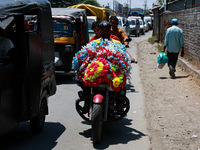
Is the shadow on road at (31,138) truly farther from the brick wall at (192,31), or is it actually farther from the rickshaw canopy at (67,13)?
the brick wall at (192,31)

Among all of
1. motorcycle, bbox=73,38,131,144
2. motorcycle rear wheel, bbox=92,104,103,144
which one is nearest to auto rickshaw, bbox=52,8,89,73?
motorcycle, bbox=73,38,131,144

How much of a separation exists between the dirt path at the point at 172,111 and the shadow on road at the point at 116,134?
32 cm

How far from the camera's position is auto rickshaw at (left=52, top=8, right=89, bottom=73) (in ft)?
42.9

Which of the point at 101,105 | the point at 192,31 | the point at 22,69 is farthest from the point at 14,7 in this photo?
the point at 192,31

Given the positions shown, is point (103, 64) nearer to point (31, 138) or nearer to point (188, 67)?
point (31, 138)

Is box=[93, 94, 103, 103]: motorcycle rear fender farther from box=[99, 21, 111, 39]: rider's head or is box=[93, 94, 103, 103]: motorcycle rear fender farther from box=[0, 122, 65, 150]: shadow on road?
box=[99, 21, 111, 39]: rider's head

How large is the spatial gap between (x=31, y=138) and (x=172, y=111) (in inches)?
133

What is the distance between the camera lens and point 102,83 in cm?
625

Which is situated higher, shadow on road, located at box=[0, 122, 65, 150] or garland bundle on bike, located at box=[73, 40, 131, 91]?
garland bundle on bike, located at box=[73, 40, 131, 91]

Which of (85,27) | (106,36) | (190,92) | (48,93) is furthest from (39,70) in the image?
(85,27)

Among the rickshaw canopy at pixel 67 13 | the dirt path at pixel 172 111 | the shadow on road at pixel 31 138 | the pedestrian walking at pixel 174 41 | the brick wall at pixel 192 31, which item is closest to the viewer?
the shadow on road at pixel 31 138

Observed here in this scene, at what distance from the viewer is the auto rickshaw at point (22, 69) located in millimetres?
5266

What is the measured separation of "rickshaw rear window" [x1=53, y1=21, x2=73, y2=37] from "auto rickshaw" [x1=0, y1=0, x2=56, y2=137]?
6732 millimetres

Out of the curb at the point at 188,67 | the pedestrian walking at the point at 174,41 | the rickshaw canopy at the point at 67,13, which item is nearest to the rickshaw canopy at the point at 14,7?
the pedestrian walking at the point at 174,41
